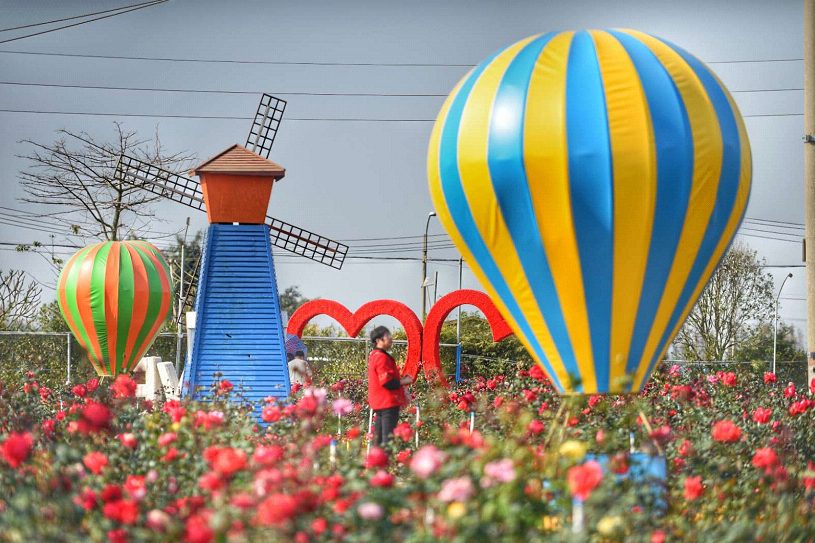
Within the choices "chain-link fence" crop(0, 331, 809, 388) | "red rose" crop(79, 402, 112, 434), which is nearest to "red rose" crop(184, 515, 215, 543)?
"red rose" crop(79, 402, 112, 434)

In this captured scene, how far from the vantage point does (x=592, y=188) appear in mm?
7543

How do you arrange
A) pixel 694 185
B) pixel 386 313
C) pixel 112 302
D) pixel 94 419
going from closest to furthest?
pixel 94 419
pixel 694 185
pixel 112 302
pixel 386 313

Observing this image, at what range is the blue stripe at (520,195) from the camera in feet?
25.2

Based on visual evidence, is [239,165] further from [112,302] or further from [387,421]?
[387,421]

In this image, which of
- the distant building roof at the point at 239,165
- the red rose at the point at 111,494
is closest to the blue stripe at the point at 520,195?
the red rose at the point at 111,494

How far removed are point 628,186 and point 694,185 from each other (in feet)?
1.72

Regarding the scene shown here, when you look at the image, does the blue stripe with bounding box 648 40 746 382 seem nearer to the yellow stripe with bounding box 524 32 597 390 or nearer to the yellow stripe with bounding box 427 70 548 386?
the yellow stripe with bounding box 524 32 597 390

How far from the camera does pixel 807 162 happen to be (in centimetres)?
1138

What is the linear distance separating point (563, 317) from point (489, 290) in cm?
81

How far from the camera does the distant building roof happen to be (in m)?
15.0

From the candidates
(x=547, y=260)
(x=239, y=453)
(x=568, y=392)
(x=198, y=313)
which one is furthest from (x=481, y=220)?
(x=198, y=313)

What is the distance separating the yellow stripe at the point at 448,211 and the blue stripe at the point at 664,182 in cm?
104

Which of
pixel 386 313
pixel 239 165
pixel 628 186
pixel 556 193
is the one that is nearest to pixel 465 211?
pixel 556 193

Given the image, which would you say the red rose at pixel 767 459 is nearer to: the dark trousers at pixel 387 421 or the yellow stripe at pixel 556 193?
the yellow stripe at pixel 556 193
